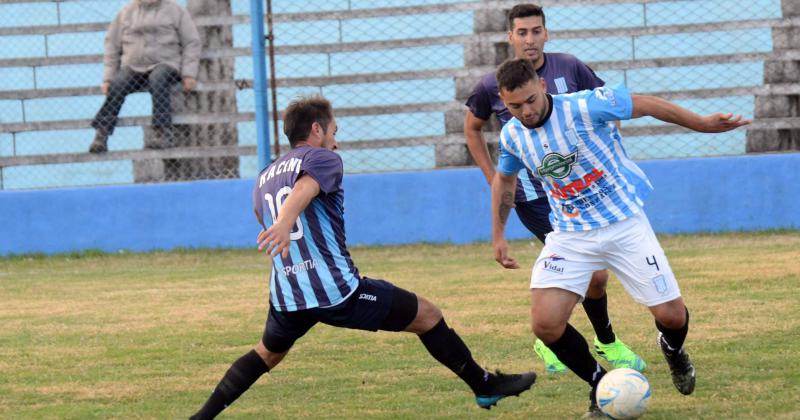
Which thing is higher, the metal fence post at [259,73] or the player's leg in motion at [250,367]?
the metal fence post at [259,73]

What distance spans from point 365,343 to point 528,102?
267 cm

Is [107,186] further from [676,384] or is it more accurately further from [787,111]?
[676,384]

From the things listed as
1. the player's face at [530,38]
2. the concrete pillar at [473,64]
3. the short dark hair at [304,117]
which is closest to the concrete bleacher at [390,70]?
the concrete pillar at [473,64]

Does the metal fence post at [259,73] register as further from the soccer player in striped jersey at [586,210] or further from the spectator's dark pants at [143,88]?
the soccer player in striped jersey at [586,210]

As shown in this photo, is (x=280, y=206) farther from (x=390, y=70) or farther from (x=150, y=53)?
(x=390, y=70)

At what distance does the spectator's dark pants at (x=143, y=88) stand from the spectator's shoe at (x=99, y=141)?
0.28 ft

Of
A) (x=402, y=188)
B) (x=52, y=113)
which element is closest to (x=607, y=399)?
(x=402, y=188)

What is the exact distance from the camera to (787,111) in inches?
553

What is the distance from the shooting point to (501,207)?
6.08m

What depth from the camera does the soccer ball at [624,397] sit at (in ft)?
17.1

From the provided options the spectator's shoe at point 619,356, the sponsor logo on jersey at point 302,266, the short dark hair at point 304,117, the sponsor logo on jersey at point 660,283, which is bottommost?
the spectator's shoe at point 619,356

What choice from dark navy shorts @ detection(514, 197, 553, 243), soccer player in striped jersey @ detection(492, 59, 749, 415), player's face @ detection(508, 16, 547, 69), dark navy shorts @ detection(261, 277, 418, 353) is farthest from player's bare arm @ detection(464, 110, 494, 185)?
dark navy shorts @ detection(261, 277, 418, 353)

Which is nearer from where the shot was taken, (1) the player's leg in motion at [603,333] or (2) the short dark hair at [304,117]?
(2) the short dark hair at [304,117]

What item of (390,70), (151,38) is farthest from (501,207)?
(390,70)
